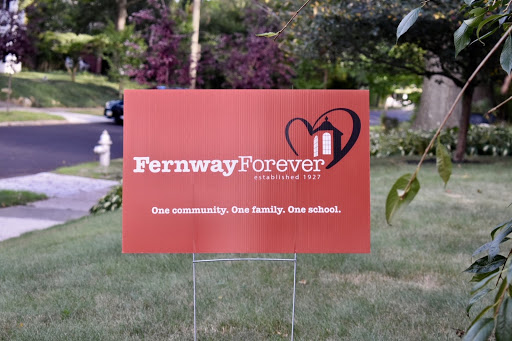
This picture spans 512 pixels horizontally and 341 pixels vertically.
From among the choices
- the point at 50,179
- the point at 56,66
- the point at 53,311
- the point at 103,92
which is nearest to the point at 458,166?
the point at 50,179

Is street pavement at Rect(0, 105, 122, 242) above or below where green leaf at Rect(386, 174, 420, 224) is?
below

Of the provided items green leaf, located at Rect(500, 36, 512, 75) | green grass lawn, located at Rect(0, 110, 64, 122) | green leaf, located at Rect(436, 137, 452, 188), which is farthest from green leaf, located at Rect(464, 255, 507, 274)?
green grass lawn, located at Rect(0, 110, 64, 122)

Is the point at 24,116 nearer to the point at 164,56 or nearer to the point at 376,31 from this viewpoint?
the point at 164,56

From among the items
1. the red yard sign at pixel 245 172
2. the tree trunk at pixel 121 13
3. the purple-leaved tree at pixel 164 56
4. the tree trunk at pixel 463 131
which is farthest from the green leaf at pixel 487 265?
the tree trunk at pixel 121 13

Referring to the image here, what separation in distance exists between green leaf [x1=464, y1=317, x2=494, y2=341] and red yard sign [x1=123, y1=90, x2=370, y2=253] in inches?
89.8

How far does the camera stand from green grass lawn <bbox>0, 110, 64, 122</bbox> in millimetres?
28630

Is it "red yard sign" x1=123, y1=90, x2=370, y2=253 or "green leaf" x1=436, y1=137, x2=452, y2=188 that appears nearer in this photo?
"green leaf" x1=436, y1=137, x2=452, y2=188


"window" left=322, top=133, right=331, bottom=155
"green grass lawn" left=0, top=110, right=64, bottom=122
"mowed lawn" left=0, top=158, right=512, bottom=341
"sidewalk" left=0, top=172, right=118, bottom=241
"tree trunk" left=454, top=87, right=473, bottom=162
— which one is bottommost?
"sidewalk" left=0, top=172, right=118, bottom=241

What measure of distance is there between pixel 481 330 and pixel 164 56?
18793 mm

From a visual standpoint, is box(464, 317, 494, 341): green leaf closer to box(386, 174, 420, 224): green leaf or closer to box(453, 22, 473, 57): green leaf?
box(386, 174, 420, 224): green leaf

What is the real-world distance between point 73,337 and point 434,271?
3044 mm

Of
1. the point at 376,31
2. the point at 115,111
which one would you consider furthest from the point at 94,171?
the point at 115,111

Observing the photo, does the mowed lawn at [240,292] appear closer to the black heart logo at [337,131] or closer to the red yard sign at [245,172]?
the red yard sign at [245,172]

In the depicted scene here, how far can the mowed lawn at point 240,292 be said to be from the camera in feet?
15.3
